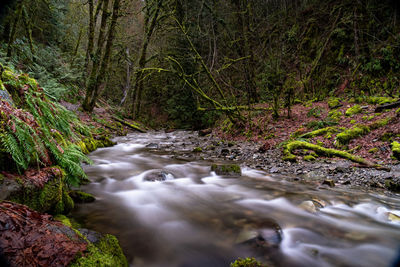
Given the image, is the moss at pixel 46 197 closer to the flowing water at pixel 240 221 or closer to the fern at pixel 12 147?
the fern at pixel 12 147

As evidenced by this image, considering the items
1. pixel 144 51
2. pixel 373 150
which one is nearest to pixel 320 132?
pixel 373 150

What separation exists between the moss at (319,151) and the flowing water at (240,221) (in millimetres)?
1519

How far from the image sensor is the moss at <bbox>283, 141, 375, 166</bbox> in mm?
4891

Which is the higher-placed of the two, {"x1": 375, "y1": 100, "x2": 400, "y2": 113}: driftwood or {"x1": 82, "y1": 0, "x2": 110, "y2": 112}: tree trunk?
{"x1": 82, "y1": 0, "x2": 110, "y2": 112}: tree trunk

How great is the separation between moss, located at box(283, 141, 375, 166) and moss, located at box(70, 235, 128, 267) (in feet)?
16.4

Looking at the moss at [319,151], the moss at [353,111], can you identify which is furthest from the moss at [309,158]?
the moss at [353,111]

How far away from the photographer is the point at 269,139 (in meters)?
7.88

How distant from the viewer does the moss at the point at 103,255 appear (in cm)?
133

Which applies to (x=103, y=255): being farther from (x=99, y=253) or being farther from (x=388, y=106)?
(x=388, y=106)

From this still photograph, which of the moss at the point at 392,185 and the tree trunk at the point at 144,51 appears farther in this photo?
the tree trunk at the point at 144,51

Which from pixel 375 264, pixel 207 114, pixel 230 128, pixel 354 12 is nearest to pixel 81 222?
pixel 375 264

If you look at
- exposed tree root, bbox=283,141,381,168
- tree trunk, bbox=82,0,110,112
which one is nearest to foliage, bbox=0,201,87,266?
exposed tree root, bbox=283,141,381,168

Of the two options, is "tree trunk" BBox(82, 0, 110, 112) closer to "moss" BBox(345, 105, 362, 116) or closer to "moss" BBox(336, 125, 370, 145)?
"moss" BBox(336, 125, 370, 145)

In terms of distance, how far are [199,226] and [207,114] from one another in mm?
12852
